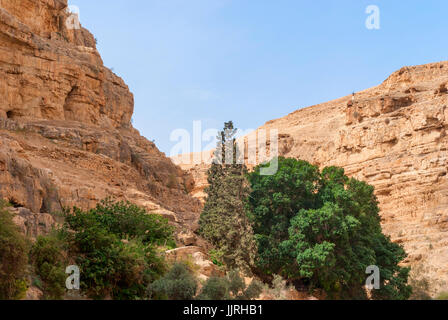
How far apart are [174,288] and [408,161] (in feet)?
117

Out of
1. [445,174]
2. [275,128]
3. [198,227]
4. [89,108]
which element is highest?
[275,128]

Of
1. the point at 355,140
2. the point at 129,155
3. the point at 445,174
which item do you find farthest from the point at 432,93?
the point at 129,155

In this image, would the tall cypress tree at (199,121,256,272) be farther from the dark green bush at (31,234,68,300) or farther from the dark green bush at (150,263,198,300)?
the dark green bush at (31,234,68,300)

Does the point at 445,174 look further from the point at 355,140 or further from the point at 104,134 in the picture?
the point at 104,134

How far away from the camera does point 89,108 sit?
43.4m

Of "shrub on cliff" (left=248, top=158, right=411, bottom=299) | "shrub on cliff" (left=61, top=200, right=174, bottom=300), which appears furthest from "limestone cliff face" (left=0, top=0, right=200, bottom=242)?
"shrub on cliff" (left=248, top=158, right=411, bottom=299)

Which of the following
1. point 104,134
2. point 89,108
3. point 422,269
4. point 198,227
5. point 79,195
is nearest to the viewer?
point 79,195

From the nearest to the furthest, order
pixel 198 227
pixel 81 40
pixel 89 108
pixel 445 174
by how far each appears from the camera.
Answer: pixel 198 227, pixel 89 108, pixel 445 174, pixel 81 40

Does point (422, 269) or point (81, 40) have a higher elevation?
point (81, 40)

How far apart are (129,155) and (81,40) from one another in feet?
61.0

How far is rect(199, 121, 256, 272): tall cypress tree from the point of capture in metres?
30.5

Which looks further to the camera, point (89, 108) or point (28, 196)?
point (89, 108)

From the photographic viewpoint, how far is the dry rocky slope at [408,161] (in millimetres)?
42031

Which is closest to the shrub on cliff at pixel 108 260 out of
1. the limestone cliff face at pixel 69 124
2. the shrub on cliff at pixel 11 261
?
the shrub on cliff at pixel 11 261
